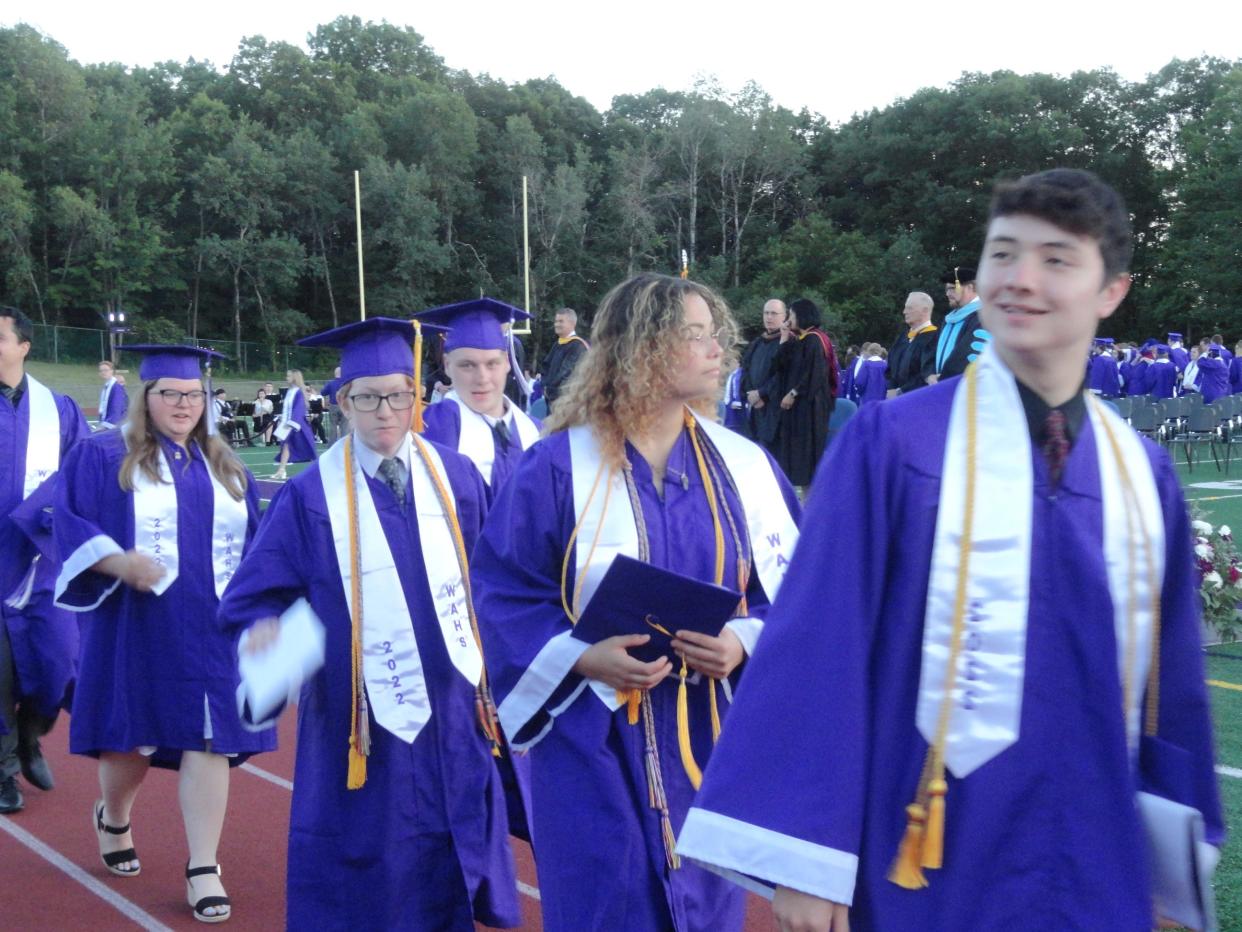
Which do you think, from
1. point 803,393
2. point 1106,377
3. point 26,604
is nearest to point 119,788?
point 26,604

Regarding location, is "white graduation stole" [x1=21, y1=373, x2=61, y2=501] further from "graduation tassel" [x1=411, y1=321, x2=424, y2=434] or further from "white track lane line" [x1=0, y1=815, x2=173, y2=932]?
"graduation tassel" [x1=411, y1=321, x2=424, y2=434]

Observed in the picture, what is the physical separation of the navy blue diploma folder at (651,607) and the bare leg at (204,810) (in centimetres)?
212

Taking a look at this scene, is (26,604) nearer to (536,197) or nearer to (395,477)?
(395,477)

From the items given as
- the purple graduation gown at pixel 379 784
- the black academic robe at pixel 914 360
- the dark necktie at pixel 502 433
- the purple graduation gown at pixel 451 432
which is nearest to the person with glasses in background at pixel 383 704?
the purple graduation gown at pixel 379 784

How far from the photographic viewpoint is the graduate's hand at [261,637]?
142 inches

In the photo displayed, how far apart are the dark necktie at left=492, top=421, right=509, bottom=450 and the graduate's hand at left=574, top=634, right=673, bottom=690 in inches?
130

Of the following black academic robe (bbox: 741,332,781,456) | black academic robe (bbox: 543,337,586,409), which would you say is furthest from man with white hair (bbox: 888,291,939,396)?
black academic robe (bbox: 543,337,586,409)

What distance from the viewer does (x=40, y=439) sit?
5984 millimetres

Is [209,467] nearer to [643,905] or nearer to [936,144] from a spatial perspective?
[643,905]

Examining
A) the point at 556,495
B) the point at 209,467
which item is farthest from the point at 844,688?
the point at 209,467

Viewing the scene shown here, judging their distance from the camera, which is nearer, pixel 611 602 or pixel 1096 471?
pixel 1096 471

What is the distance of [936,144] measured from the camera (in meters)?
55.2

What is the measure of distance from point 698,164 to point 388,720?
54777mm

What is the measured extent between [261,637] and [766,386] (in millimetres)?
10156
